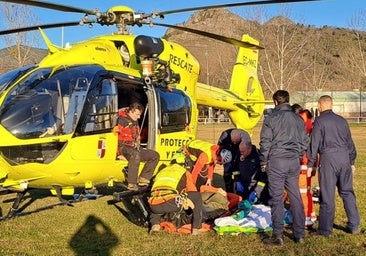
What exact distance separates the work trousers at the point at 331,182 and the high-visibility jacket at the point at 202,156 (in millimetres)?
1867

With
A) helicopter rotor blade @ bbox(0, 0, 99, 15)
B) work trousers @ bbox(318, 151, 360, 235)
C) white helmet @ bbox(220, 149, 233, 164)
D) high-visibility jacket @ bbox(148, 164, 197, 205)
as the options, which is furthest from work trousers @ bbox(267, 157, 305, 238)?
helicopter rotor blade @ bbox(0, 0, 99, 15)

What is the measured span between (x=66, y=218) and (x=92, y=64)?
9.45 ft

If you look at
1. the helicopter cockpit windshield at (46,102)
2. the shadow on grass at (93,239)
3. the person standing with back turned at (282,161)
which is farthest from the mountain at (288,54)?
the helicopter cockpit windshield at (46,102)

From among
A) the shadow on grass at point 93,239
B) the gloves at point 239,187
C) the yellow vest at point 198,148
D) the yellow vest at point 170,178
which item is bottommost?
the shadow on grass at point 93,239

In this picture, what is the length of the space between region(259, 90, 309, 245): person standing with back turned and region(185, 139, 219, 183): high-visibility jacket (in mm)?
1617

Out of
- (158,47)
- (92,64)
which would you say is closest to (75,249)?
(92,64)

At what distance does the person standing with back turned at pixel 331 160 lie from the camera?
6684mm

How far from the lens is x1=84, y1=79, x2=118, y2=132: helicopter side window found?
6645mm

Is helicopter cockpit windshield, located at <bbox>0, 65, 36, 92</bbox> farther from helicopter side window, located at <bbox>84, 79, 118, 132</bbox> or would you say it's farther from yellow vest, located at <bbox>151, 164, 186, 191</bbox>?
yellow vest, located at <bbox>151, 164, 186, 191</bbox>

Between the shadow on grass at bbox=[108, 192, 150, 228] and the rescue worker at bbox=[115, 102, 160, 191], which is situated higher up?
the rescue worker at bbox=[115, 102, 160, 191]

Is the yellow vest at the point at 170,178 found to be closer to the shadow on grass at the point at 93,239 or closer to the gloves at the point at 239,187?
the shadow on grass at the point at 93,239

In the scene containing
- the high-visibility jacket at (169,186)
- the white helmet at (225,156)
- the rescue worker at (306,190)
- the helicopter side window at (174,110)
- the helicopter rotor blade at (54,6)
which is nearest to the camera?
the helicopter rotor blade at (54,6)

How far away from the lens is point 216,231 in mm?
6957

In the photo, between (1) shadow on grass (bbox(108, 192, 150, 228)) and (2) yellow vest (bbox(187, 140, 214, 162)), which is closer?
(1) shadow on grass (bbox(108, 192, 150, 228))
